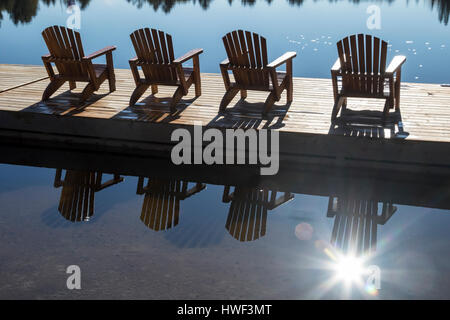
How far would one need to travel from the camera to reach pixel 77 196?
17.6ft

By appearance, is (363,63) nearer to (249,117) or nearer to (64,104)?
(249,117)

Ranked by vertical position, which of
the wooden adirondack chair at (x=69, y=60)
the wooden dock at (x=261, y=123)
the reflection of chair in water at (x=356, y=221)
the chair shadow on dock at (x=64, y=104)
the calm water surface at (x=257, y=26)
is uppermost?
the wooden adirondack chair at (x=69, y=60)

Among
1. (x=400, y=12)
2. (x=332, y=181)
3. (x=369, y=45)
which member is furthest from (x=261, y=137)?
(x=400, y=12)

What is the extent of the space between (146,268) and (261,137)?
77.6 inches

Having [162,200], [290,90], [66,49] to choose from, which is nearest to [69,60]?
[66,49]

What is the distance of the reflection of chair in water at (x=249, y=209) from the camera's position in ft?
15.2

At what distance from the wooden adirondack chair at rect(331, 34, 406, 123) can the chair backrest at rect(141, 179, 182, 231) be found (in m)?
1.67

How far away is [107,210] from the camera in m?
5.04

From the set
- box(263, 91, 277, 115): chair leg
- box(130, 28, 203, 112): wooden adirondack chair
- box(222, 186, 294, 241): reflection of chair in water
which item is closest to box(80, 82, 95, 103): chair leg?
box(130, 28, 203, 112): wooden adirondack chair

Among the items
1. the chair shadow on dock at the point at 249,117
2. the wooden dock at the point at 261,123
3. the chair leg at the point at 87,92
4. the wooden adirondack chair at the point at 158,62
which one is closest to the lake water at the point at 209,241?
the wooden dock at the point at 261,123

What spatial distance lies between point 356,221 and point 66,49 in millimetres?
3584

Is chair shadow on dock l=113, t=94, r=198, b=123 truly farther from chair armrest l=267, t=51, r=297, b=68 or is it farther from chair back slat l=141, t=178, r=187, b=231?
chair armrest l=267, t=51, r=297, b=68

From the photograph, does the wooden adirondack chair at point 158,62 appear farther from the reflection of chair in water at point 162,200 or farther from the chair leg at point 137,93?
the reflection of chair in water at point 162,200

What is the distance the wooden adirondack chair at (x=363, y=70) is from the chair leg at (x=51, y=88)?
3061 mm
